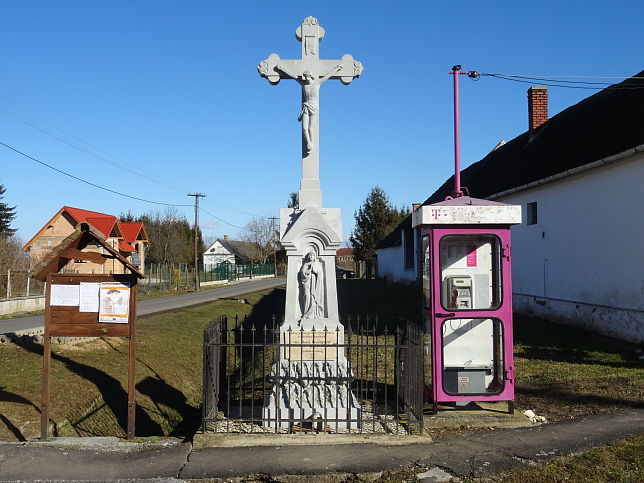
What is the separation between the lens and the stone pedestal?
666 centimetres

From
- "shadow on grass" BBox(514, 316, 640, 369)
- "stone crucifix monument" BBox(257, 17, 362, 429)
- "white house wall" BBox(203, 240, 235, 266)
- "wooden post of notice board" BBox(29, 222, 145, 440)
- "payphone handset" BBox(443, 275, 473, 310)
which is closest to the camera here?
"wooden post of notice board" BBox(29, 222, 145, 440)

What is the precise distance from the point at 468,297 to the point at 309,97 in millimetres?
3576

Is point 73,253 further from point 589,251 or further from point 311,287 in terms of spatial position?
point 589,251

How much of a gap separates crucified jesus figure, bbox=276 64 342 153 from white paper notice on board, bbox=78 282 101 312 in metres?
3.34

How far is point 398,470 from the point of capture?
5.01m

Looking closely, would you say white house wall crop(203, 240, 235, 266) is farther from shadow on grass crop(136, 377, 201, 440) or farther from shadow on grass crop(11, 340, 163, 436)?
shadow on grass crop(11, 340, 163, 436)

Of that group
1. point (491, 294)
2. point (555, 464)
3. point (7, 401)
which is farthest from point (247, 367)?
point (555, 464)

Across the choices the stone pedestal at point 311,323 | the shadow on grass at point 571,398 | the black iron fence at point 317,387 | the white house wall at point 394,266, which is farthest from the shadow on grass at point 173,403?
the white house wall at point 394,266

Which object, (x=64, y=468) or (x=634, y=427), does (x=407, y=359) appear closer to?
(x=634, y=427)

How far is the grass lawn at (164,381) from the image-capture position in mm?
7266

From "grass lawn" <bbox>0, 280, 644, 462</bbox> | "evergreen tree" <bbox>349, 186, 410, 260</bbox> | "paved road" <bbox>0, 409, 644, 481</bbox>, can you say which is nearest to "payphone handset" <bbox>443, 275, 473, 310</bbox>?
"grass lawn" <bbox>0, 280, 644, 462</bbox>

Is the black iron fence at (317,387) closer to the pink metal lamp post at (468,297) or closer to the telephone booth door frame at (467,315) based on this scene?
the telephone booth door frame at (467,315)

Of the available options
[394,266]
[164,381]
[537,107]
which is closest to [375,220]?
[394,266]

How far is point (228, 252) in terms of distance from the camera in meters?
92.1
